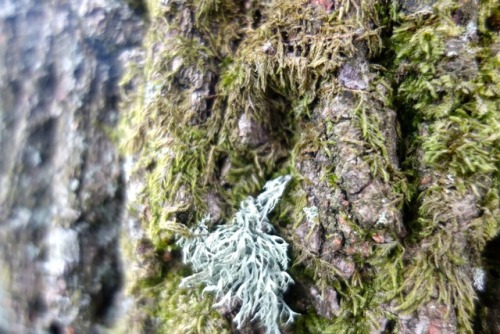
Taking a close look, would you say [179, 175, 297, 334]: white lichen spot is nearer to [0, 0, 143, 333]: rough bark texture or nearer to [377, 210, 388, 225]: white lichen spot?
[377, 210, 388, 225]: white lichen spot

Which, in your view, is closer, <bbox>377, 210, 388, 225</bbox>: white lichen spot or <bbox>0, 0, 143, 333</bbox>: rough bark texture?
<bbox>377, 210, 388, 225</bbox>: white lichen spot

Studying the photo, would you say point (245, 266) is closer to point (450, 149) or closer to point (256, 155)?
point (256, 155)

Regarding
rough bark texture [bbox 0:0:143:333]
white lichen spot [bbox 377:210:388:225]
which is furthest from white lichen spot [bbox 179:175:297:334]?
rough bark texture [bbox 0:0:143:333]

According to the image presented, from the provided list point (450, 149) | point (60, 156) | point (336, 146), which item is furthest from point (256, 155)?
point (60, 156)

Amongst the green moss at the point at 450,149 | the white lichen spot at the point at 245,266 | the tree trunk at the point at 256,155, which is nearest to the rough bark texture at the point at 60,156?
the tree trunk at the point at 256,155

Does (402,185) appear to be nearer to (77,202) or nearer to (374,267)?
(374,267)
